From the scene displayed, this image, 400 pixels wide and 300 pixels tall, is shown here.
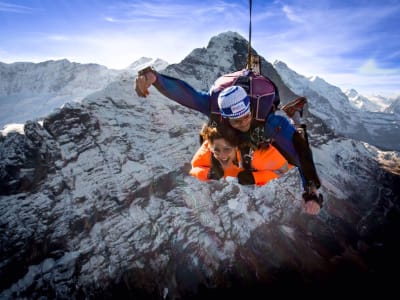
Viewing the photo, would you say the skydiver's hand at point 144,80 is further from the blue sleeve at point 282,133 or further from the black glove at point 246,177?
the black glove at point 246,177

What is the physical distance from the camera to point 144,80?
4.70 metres

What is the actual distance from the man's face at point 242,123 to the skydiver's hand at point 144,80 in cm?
163

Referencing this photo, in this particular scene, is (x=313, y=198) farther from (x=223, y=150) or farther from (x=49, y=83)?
(x=49, y=83)

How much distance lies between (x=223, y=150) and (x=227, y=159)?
0.94 ft

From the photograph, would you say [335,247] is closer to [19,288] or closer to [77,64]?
[19,288]

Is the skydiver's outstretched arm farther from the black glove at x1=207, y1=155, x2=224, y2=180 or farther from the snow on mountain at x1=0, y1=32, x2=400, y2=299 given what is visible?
the snow on mountain at x1=0, y1=32, x2=400, y2=299

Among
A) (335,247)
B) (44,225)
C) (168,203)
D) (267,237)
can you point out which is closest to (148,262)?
(168,203)

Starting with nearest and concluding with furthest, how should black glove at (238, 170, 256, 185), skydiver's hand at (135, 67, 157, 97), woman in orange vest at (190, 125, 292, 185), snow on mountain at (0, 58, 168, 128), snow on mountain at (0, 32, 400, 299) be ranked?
woman in orange vest at (190, 125, 292, 185)
skydiver's hand at (135, 67, 157, 97)
black glove at (238, 170, 256, 185)
snow on mountain at (0, 32, 400, 299)
snow on mountain at (0, 58, 168, 128)

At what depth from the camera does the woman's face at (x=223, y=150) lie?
4602 millimetres

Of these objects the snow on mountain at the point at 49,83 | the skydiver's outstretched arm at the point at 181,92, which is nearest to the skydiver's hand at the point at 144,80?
the skydiver's outstretched arm at the point at 181,92

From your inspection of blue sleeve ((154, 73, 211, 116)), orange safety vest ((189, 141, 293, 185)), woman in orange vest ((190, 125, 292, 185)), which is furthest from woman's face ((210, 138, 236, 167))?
blue sleeve ((154, 73, 211, 116))

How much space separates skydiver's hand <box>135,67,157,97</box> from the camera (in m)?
4.70

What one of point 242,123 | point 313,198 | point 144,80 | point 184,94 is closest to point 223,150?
point 242,123

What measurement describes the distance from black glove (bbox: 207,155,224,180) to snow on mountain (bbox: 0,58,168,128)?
173 m
